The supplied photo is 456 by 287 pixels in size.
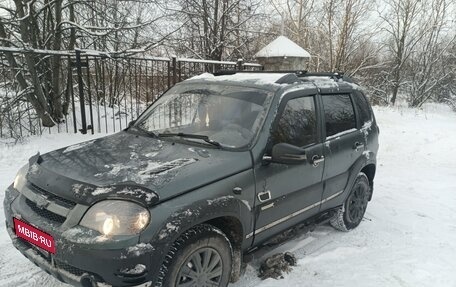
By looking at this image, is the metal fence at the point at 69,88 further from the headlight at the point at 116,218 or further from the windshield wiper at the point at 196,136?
the headlight at the point at 116,218

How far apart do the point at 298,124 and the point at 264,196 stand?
838mm

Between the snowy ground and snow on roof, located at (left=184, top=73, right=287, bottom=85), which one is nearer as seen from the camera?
the snowy ground

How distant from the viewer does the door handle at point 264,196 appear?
314cm

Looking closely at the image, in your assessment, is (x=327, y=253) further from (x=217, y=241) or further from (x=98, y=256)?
(x=98, y=256)

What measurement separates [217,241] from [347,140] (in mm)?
2124

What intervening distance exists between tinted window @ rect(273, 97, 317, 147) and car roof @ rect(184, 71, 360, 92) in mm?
172

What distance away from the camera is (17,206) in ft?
9.30

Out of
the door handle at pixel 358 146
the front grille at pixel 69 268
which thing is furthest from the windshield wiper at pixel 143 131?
Result: the door handle at pixel 358 146

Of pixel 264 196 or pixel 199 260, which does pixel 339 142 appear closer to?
pixel 264 196

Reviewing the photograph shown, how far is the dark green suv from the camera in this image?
2.38 metres

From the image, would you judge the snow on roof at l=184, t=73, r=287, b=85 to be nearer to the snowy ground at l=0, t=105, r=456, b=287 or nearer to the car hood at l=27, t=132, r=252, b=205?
the car hood at l=27, t=132, r=252, b=205

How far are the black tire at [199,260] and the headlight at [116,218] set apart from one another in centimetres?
31

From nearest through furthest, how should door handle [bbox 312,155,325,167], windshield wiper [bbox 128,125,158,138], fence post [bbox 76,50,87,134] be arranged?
windshield wiper [bbox 128,125,158,138] → door handle [bbox 312,155,325,167] → fence post [bbox 76,50,87,134]

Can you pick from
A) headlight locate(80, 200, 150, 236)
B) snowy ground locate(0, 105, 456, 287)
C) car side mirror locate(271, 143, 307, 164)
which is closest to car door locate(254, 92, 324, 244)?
car side mirror locate(271, 143, 307, 164)
